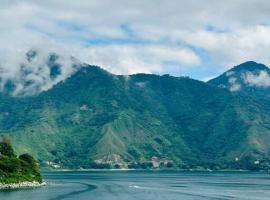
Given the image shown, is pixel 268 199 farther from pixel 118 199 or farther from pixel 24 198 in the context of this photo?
pixel 24 198

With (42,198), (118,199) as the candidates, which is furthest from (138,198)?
(42,198)

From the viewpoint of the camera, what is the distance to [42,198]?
18850 centimetres

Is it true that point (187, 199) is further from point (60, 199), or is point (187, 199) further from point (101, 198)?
point (60, 199)

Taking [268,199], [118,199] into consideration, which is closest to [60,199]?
[118,199]

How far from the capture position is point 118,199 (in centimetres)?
19700

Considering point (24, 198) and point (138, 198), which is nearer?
point (24, 198)

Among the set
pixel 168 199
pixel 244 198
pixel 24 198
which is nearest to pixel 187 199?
pixel 168 199

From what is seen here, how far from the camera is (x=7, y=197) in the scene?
7362 inches

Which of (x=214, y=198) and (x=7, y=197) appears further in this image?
(x=214, y=198)

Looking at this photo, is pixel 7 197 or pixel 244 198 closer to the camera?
pixel 7 197

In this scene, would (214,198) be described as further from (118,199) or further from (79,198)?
(79,198)

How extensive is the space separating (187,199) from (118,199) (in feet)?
72.4

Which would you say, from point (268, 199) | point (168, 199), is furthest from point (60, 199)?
point (268, 199)

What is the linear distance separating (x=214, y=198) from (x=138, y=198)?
24621 millimetres
